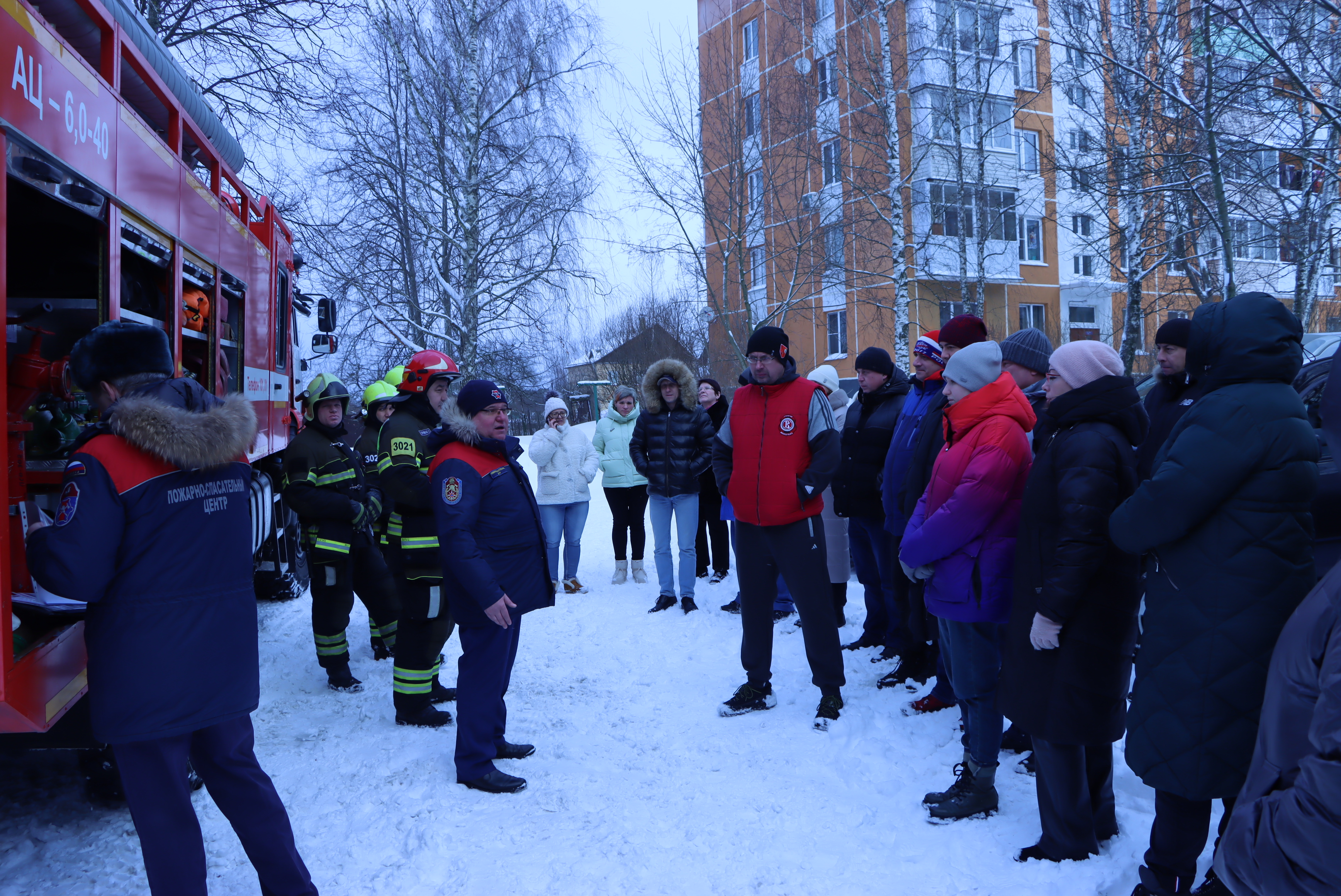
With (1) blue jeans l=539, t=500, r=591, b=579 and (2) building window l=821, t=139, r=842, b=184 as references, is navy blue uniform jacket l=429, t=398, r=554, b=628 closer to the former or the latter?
(1) blue jeans l=539, t=500, r=591, b=579

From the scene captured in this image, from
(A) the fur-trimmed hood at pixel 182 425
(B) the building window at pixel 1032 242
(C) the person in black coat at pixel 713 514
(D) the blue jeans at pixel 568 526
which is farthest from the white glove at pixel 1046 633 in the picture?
(B) the building window at pixel 1032 242

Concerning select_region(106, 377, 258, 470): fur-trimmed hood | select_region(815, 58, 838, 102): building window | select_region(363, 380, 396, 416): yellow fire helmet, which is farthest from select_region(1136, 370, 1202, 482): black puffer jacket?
select_region(815, 58, 838, 102): building window

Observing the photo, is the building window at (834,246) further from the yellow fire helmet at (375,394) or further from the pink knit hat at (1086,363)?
the pink knit hat at (1086,363)

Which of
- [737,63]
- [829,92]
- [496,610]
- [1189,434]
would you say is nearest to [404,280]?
[737,63]

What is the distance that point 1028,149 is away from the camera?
25.3 m

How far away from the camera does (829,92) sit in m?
18.6

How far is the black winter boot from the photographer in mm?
3510

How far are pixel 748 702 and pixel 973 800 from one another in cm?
164

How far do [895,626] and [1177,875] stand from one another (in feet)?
9.91

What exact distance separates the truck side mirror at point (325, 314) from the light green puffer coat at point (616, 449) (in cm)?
344

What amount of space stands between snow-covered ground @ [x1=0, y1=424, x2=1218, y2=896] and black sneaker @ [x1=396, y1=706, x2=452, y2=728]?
7cm

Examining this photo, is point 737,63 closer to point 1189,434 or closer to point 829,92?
point 829,92

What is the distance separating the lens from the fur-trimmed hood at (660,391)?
7711mm

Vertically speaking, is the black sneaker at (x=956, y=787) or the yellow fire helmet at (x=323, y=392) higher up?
the yellow fire helmet at (x=323, y=392)
